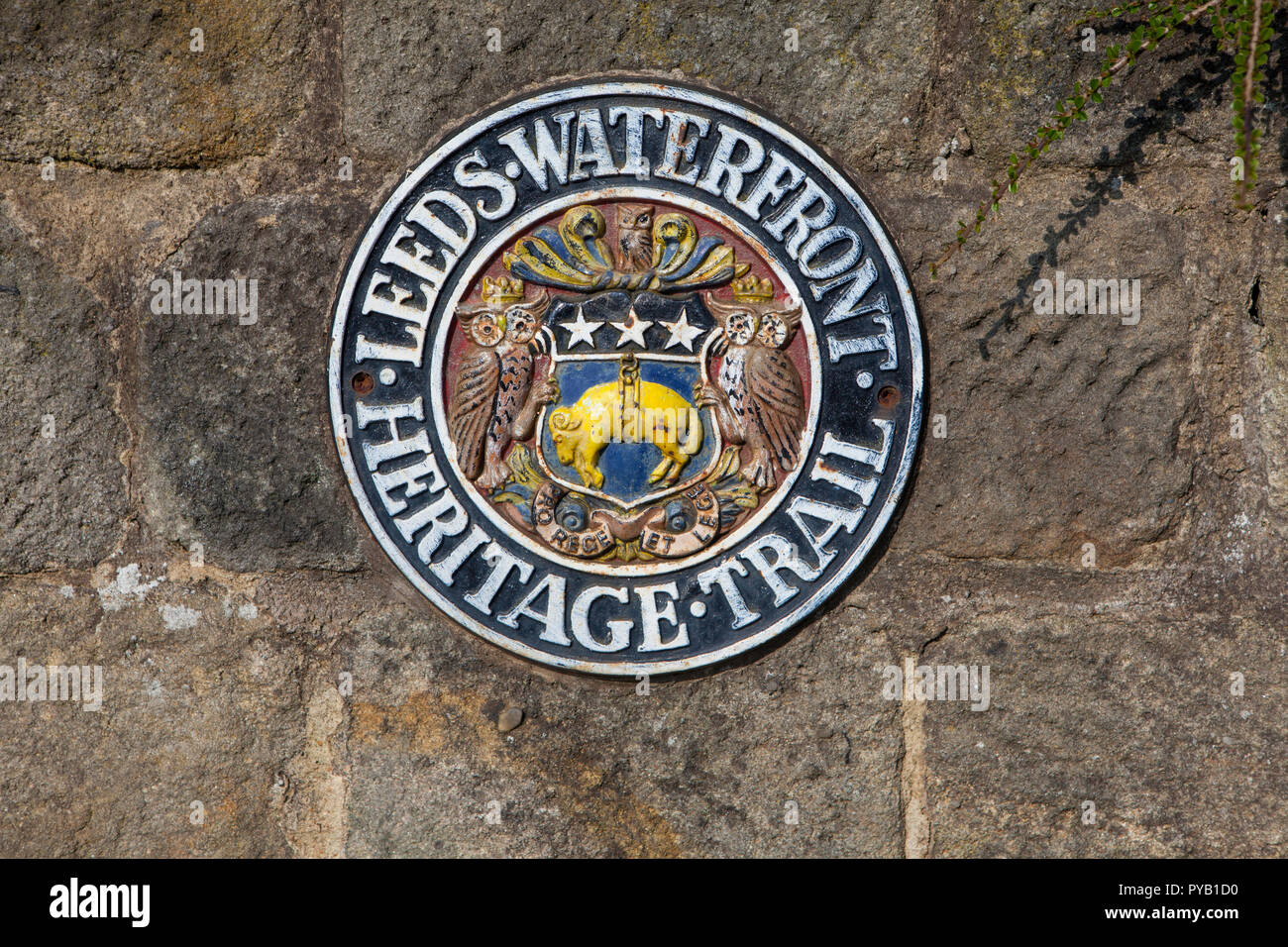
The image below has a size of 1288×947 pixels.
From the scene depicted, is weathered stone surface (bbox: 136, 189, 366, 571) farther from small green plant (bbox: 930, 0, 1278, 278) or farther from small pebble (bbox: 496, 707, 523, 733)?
small green plant (bbox: 930, 0, 1278, 278)

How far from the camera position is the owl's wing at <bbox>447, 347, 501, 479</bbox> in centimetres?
205

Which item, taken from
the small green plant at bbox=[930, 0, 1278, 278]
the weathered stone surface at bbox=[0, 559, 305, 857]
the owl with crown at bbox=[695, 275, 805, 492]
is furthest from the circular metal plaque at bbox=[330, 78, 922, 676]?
the weathered stone surface at bbox=[0, 559, 305, 857]

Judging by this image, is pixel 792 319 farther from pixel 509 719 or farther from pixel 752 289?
pixel 509 719

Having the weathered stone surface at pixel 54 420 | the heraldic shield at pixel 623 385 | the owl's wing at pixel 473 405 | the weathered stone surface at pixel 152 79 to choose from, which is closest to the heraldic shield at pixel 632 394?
the heraldic shield at pixel 623 385

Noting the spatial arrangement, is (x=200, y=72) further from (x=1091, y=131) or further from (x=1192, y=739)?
(x=1192, y=739)

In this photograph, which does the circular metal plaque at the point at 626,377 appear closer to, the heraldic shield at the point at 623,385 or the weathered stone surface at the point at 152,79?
the heraldic shield at the point at 623,385

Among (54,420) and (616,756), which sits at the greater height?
(54,420)

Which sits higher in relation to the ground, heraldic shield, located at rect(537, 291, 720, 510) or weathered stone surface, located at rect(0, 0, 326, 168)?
weathered stone surface, located at rect(0, 0, 326, 168)

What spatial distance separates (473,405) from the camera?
206cm

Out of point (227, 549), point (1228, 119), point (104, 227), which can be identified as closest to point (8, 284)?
point (104, 227)

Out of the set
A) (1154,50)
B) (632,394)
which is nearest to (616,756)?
(632,394)

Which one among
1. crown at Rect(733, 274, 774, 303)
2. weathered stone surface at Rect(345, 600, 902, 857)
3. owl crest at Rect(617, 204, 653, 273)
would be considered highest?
owl crest at Rect(617, 204, 653, 273)

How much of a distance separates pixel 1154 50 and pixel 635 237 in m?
1.05

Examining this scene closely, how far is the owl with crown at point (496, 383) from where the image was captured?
206cm
